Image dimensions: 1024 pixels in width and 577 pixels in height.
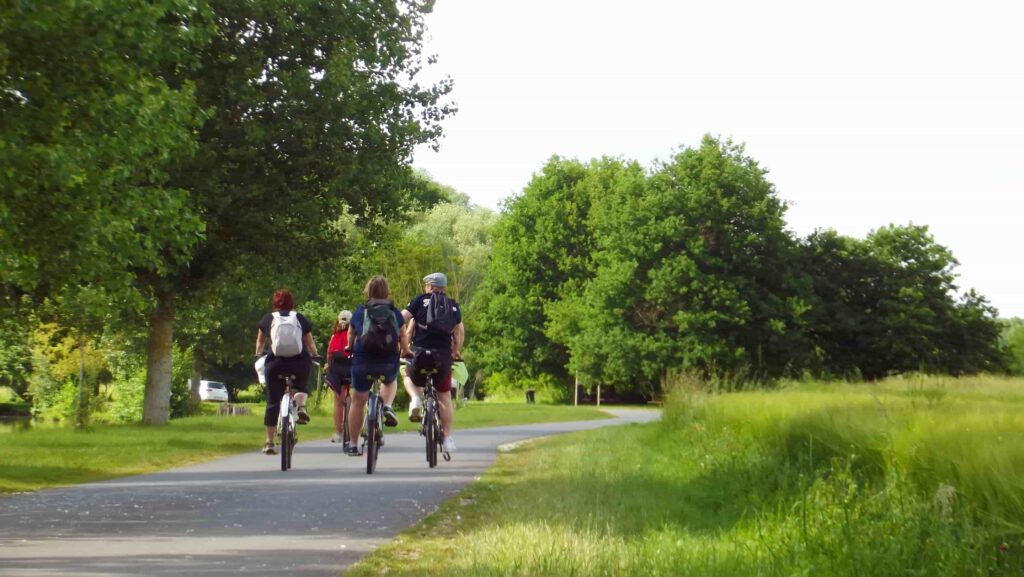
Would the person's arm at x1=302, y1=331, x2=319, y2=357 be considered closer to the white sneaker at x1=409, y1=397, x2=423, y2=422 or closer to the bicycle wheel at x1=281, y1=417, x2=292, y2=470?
the bicycle wheel at x1=281, y1=417, x2=292, y2=470

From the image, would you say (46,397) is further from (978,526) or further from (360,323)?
(978,526)

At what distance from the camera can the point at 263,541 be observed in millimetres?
8719

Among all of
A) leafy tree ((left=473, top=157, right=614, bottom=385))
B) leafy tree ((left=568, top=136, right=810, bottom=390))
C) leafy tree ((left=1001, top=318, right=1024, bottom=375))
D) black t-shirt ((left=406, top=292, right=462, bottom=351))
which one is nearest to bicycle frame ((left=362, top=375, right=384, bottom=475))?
black t-shirt ((left=406, top=292, right=462, bottom=351))

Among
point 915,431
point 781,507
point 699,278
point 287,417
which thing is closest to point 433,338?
point 287,417

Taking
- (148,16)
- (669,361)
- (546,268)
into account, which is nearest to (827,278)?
(669,361)

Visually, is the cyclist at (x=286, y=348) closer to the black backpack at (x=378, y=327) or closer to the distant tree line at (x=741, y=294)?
the black backpack at (x=378, y=327)

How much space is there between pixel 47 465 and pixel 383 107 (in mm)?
12756

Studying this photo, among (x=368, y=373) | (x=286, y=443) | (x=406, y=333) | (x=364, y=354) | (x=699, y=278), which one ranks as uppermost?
(x=699, y=278)

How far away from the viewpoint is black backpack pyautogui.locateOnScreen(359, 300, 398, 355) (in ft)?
45.2

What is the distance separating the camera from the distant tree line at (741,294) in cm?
6391

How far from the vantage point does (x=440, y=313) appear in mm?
14055

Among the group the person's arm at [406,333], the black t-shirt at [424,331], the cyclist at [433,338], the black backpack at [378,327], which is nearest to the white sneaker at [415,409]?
the cyclist at [433,338]

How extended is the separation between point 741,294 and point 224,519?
55.6 m

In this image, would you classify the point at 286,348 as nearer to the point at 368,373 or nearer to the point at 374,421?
the point at 368,373
